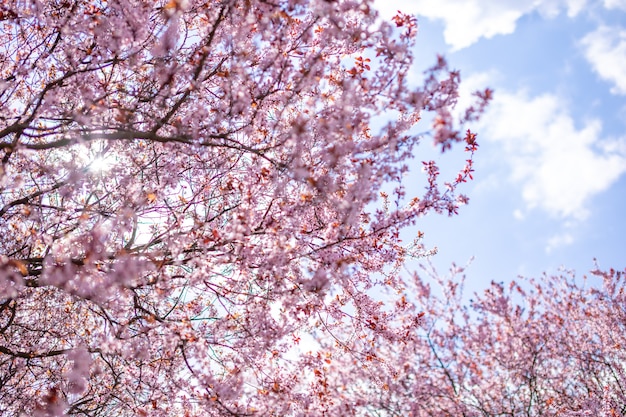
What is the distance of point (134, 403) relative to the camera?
18.8 feet

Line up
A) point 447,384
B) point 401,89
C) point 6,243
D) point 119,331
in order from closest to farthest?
point 401,89 → point 119,331 → point 6,243 → point 447,384

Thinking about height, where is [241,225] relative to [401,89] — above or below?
below

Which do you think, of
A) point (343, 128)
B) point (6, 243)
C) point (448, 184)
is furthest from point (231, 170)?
point (6, 243)

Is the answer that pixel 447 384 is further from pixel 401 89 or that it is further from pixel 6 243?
pixel 6 243

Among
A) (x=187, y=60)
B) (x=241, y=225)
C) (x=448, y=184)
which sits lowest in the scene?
(x=241, y=225)

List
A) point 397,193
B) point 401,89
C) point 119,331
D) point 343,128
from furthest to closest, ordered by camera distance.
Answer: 1. point 397,193
2. point 119,331
3. point 401,89
4. point 343,128

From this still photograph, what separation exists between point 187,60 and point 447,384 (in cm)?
942

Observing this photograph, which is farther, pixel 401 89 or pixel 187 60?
pixel 187 60

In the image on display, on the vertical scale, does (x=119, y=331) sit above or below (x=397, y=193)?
below

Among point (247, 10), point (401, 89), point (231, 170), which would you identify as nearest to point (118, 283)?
point (231, 170)

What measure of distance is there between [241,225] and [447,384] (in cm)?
836

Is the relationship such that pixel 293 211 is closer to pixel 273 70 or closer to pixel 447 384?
pixel 273 70

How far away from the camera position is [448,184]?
4.60m

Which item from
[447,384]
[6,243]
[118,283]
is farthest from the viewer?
[447,384]
